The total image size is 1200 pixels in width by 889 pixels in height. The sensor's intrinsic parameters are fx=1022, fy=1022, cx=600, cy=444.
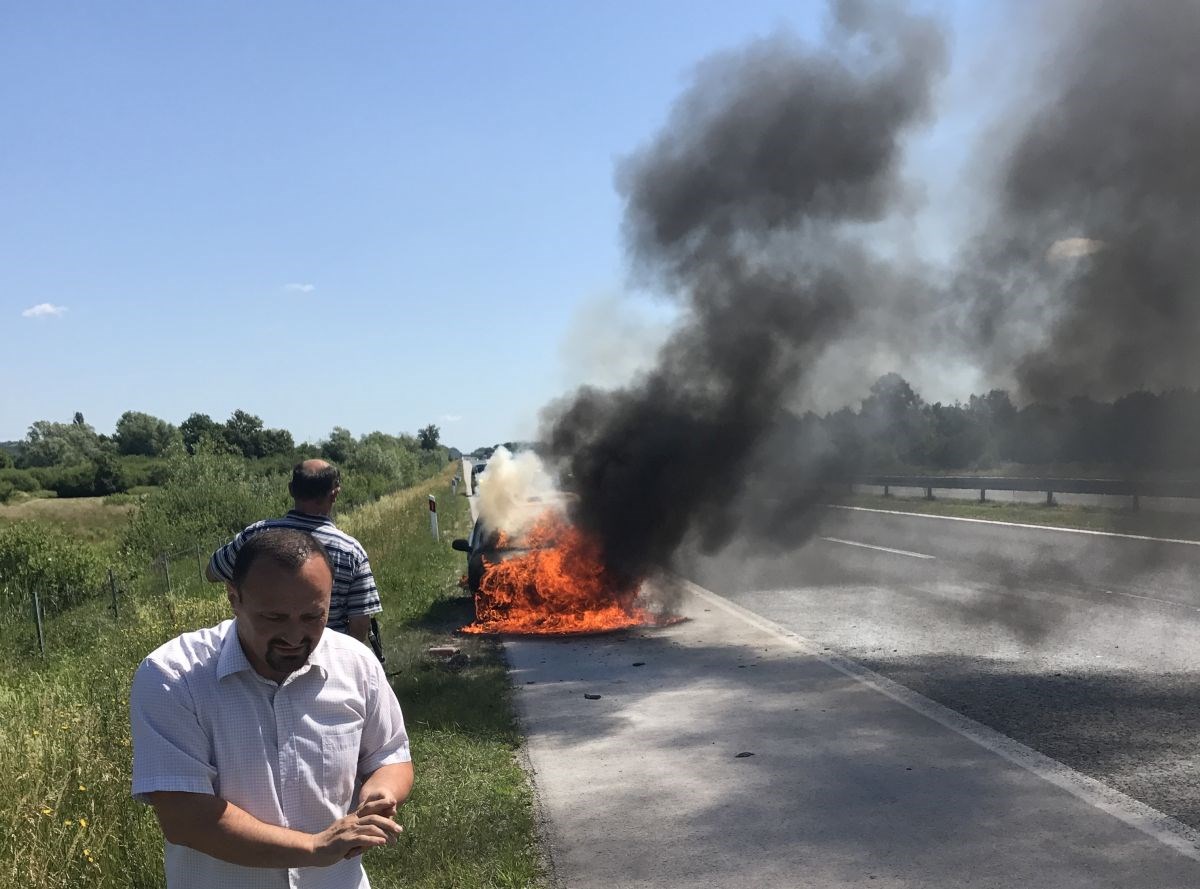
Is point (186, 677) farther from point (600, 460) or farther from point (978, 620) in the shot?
point (600, 460)

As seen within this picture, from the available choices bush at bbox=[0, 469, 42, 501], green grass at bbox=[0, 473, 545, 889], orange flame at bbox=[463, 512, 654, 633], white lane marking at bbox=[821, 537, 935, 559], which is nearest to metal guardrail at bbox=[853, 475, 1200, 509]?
white lane marking at bbox=[821, 537, 935, 559]

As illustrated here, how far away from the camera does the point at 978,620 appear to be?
34.6 feet

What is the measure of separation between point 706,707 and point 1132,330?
711cm

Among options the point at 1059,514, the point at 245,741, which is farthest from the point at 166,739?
the point at 1059,514

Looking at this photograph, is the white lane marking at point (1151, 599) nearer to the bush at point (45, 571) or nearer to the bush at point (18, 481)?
the bush at point (45, 571)

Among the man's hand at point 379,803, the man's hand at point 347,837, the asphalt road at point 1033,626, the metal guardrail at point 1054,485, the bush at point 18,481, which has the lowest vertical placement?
the asphalt road at point 1033,626

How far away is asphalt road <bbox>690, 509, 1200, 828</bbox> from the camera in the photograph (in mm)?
6148

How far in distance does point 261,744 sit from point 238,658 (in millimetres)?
179

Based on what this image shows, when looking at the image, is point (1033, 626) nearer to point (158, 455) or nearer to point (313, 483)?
point (313, 483)

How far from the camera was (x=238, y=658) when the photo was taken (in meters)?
2.08

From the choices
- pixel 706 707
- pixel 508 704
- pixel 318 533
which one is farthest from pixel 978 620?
pixel 318 533

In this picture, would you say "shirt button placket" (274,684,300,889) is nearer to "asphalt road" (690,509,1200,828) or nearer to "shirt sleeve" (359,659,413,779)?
"shirt sleeve" (359,659,413,779)

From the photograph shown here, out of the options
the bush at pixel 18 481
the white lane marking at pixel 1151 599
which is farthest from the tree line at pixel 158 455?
the white lane marking at pixel 1151 599

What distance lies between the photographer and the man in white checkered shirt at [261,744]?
1.97 m
